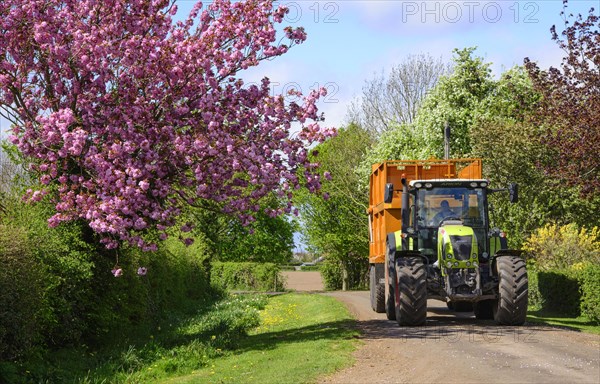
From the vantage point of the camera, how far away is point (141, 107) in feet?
54.5

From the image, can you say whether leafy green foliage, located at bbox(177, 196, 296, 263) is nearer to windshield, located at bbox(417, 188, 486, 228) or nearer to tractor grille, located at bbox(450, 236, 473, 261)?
windshield, located at bbox(417, 188, 486, 228)

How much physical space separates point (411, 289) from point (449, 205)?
2778 mm

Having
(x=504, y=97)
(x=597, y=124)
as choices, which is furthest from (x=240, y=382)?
(x=504, y=97)

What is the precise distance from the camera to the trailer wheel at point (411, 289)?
16844 millimetres

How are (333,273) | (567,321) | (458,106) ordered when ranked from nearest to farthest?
(567,321), (458,106), (333,273)

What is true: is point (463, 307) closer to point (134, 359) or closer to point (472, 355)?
point (472, 355)

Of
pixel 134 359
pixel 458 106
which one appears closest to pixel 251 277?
pixel 458 106

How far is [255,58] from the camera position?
17.3 meters

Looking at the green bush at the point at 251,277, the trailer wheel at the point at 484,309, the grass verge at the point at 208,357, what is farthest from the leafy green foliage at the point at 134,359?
the green bush at the point at 251,277

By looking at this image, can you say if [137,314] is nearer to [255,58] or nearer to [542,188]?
[255,58]

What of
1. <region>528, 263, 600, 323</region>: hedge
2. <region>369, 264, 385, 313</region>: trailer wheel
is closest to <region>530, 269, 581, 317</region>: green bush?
<region>528, 263, 600, 323</region>: hedge

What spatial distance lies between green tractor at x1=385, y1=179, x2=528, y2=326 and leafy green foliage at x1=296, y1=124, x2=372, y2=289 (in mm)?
27101

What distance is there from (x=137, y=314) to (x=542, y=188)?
19.6 metres

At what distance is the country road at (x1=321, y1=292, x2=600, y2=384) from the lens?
11164mm
